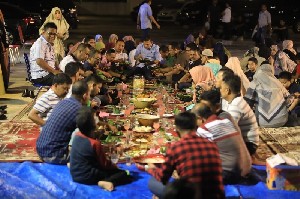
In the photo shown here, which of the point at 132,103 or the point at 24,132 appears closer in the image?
the point at 24,132

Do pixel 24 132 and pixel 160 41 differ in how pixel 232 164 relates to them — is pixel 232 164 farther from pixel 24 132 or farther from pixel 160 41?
pixel 160 41

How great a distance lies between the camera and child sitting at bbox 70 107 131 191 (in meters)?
5.76

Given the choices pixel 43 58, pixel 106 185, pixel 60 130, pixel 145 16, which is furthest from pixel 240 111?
pixel 145 16

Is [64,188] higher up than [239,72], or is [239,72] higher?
[239,72]

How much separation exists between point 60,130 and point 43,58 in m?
4.36

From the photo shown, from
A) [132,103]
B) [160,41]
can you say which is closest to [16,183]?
[132,103]

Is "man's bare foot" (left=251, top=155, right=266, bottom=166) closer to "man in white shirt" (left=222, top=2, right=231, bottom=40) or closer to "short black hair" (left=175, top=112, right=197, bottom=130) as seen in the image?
"short black hair" (left=175, top=112, right=197, bottom=130)

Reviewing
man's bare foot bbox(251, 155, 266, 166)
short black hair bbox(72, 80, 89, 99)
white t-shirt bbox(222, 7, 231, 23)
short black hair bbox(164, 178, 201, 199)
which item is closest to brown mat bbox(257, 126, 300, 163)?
man's bare foot bbox(251, 155, 266, 166)

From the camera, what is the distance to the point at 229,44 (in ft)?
77.5

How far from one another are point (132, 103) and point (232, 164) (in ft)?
12.1

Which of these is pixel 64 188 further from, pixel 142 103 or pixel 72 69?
pixel 142 103

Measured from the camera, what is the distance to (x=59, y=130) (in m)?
6.46

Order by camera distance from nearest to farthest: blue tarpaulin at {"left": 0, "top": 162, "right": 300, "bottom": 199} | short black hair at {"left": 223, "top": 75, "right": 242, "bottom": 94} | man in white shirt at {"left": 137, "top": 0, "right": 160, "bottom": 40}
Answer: blue tarpaulin at {"left": 0, "top": 162, "right": 300, "bottom": 199}, short black hair at {"left": 223, "top": 75, "right": 242, "bottom": 94}, man in white shirt at {"left": 137, "top": 0, "right": 160, "bottom": 40}

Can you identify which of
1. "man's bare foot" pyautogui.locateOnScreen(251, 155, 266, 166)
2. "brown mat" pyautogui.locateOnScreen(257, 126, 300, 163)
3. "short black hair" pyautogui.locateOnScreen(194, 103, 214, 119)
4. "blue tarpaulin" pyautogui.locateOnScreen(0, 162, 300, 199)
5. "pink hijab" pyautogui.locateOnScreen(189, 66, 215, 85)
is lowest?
"brown mat" pyautogui.locateOnScreen(257, 126, 300, 163)
